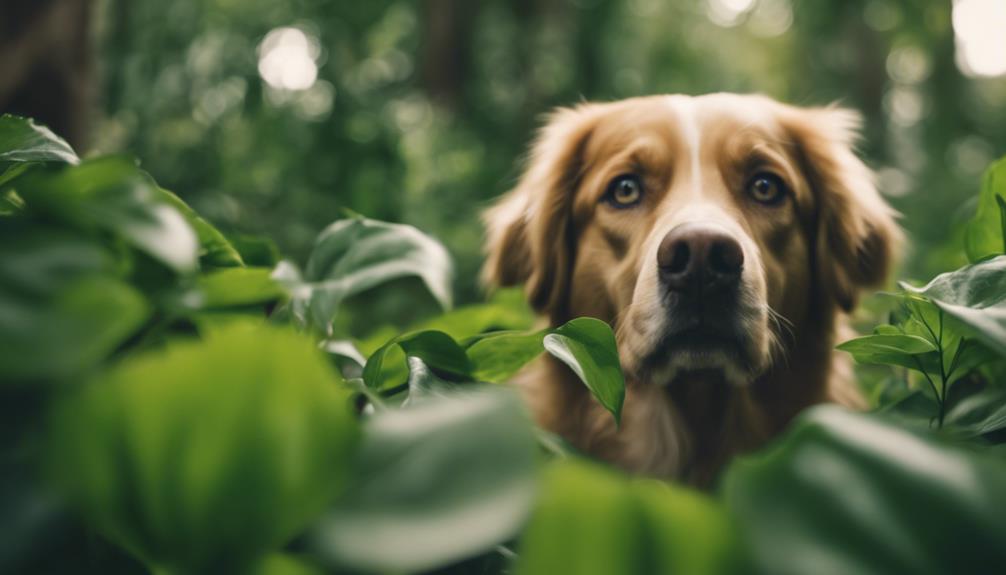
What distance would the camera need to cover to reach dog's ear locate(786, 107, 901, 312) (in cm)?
228

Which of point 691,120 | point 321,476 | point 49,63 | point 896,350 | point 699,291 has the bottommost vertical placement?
point 699,291

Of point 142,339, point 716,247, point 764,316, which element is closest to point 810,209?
point 764,316

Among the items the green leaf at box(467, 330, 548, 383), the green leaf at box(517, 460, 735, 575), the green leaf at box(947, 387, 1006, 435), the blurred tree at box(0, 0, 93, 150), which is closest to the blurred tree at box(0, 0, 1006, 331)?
the blurred tree at box(0, 0, 93, 150)

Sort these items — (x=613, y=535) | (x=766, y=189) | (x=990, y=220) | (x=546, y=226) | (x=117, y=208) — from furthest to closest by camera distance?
(x=546, y=226)
(x=766, y=189)
(x=990, y=220)
(x=117, y=208)
(x=613, y=535)

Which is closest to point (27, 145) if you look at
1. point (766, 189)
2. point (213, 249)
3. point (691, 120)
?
point (213, 249)

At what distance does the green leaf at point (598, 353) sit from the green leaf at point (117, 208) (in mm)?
498

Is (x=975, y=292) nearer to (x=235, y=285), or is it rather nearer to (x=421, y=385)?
(x=421, y=385)

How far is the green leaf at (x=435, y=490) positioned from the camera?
0.51m

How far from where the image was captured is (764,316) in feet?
6.00

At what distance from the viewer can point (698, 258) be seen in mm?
1704

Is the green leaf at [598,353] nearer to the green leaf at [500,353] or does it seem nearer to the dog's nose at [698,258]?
the green leaf at [500,353]

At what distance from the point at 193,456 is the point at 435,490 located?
0.56 ft

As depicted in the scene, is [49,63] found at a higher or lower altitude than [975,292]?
higher

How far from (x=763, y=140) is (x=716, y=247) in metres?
0.63
